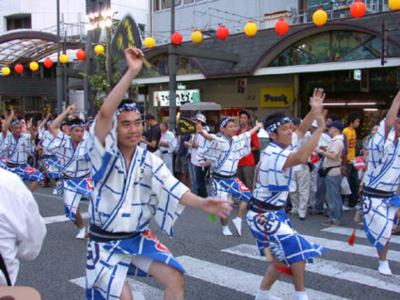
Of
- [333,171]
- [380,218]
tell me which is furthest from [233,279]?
[333,171]

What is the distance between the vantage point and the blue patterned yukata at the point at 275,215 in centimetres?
405

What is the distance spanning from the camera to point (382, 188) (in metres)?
5.30

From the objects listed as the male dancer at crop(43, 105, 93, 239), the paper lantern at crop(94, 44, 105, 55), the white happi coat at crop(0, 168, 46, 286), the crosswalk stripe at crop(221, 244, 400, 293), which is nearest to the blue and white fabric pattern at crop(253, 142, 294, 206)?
the crosswalk stripe at crop(221, 244, 400, 293)

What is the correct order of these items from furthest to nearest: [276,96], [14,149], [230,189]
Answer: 1. [276,96]
2. [14,149]
3. [230,189]

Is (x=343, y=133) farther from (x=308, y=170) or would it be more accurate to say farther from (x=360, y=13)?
(x=360, y=13)

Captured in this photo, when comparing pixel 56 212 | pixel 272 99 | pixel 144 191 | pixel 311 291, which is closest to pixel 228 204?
pixel 144 191

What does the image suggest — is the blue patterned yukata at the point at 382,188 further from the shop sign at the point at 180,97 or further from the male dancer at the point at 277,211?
the shop sign at the point at 180,97

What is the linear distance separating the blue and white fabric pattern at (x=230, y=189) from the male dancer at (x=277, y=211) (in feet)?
9.12

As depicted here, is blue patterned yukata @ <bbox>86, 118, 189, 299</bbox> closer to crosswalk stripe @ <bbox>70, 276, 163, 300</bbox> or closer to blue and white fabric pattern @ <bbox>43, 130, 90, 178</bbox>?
crosswalk stripe @ <bbox>70, 276, 163, 300</bbox>

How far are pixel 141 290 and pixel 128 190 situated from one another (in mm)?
2060

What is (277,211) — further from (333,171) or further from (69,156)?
(333,171)

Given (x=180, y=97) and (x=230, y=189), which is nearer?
(x=230, y=189)

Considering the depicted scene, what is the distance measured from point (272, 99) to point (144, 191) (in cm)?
1514

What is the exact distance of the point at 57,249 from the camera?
6.44 m
